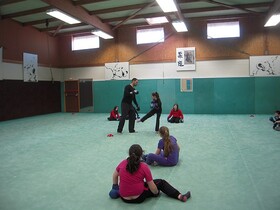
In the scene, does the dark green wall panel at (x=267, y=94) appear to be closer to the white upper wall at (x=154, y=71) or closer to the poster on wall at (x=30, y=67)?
the white upper wall at (x=154, y=71)

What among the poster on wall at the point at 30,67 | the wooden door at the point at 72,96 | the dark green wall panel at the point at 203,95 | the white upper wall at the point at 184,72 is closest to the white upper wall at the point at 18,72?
the poster on wall at the point at 30,67

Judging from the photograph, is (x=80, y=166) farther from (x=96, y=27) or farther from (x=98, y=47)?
(x=98, y=47)

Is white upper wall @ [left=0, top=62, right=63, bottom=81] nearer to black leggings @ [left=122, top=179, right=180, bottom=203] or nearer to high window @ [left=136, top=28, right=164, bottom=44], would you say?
high window @ [left=136, top=28, right=164, bottom=44]

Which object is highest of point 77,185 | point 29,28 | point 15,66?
point 29,28

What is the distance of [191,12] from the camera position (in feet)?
39.0

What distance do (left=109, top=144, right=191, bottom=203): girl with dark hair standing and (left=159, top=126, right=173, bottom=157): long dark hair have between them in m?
1.14

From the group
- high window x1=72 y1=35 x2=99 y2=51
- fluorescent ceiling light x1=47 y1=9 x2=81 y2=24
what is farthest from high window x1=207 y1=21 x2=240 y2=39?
fluorescent ceiling light x1=47 y1=9 x2=81 y2=24

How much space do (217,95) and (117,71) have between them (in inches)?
232

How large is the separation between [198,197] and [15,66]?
12.5 meters

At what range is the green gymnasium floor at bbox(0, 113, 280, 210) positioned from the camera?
10.3 ft

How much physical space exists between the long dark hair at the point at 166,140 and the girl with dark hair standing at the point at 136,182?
1143mm

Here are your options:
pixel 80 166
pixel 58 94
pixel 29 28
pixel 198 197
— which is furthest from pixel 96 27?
pixel 198 197

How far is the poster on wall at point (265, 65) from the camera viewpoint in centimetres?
1256

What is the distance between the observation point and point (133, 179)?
2982mm
